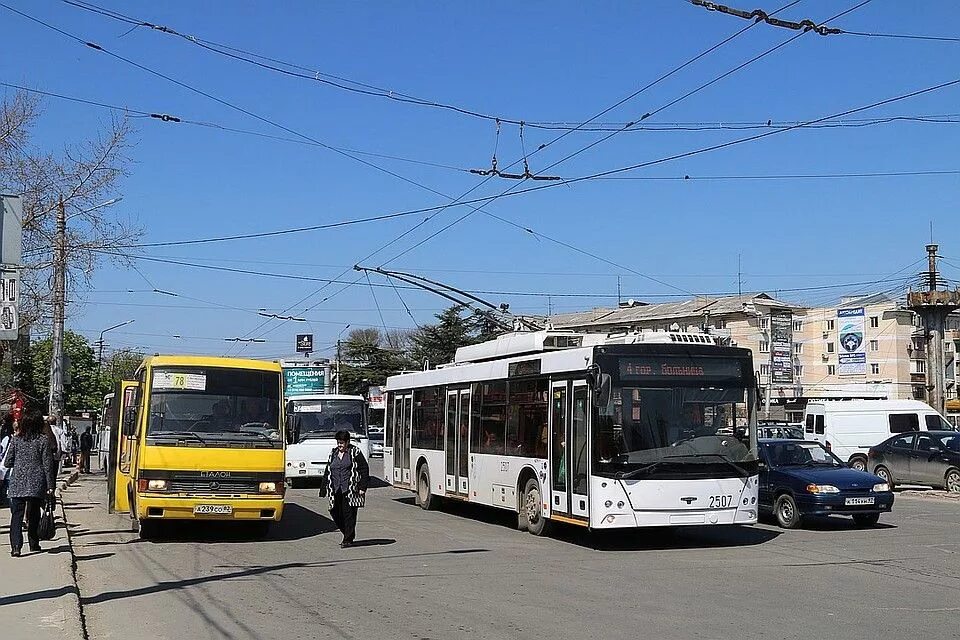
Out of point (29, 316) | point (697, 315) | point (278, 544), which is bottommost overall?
point (278, 544)

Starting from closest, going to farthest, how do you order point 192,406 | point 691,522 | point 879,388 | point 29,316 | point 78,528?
point 691,522 → point 192,406 → point 78,528 → point 29,316 → point 879,388

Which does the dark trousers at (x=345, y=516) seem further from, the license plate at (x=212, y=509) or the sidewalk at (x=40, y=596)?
the sidewalk at (x=40, y=596)

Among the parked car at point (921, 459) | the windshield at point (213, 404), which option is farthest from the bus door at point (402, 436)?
the parked car at point (921, 459)

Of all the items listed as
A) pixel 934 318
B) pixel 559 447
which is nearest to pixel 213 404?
pixel 559 447

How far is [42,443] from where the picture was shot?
46.1 ft

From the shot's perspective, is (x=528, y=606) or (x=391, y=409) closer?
(x=528, y=606)

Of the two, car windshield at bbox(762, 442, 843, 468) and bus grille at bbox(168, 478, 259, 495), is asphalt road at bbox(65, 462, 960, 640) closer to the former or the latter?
bus grille at bbox(168, 478, 259, 495)

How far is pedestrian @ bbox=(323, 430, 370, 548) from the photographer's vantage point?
628 inches

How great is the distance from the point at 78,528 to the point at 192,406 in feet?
12.6

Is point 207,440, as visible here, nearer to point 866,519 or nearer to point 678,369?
point 678,369

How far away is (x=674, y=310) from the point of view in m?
94.4

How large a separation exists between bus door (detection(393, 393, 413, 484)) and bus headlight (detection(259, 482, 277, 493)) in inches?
340

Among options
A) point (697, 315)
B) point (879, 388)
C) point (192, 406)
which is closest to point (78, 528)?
point (192, 406)

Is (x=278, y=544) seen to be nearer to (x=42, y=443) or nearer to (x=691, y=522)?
(x=42, y=443)
